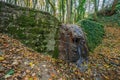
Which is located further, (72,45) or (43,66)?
(72,45)

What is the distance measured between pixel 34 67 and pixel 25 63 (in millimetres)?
304

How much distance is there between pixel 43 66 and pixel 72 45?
1776mm

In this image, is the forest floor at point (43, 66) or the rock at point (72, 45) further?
the rock at point (72, 45)

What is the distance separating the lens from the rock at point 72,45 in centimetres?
590

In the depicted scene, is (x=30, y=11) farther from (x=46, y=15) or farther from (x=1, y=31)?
(x=1, y=31)

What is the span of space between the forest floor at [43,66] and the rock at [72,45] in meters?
0.36

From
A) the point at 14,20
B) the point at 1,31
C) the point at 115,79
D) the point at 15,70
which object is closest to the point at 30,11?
the point at 14,20

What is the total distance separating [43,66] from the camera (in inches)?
188

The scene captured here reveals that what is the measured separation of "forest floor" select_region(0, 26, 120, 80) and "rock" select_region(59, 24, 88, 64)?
1.17 ft

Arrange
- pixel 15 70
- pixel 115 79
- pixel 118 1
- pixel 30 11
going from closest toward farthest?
pixel 15 70, pixel 115 79, pixel 30 11, pixel 118 1

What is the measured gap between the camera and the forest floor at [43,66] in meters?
4.07

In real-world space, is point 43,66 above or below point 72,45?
below

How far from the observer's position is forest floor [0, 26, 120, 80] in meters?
4.07

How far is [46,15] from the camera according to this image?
23.3 feet
